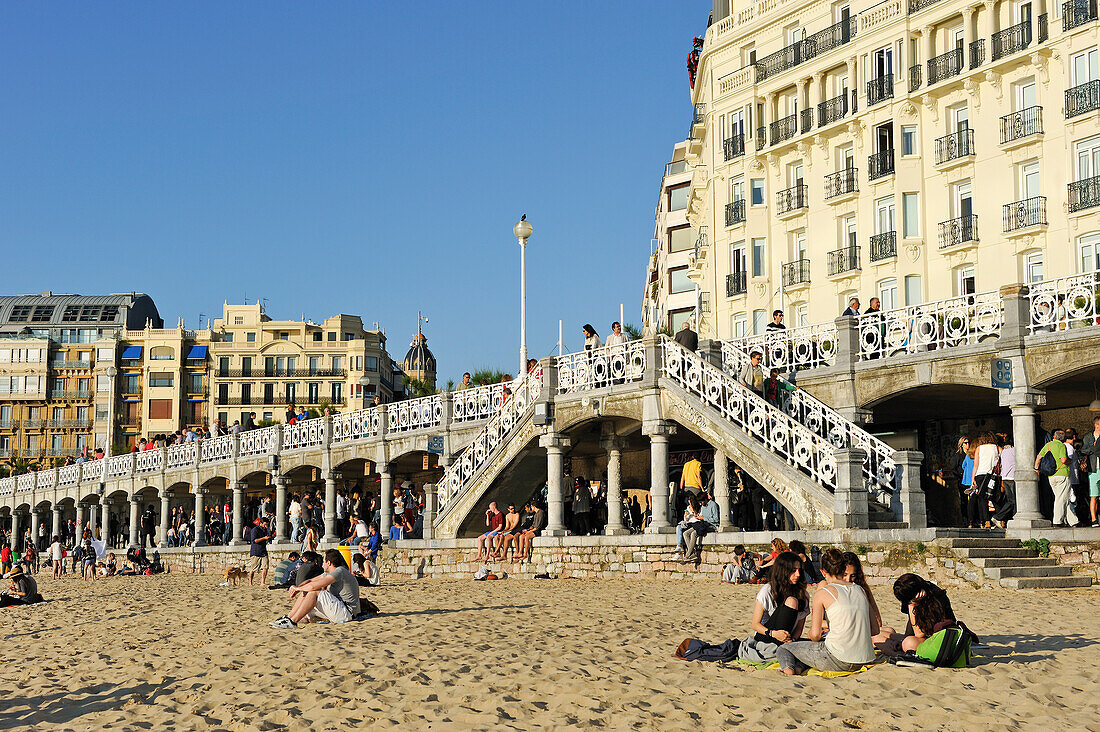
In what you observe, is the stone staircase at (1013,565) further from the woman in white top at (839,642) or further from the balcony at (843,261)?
the balcony at (843,261)

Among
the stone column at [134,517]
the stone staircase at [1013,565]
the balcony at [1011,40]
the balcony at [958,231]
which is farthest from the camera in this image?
the stone column at [134,517]

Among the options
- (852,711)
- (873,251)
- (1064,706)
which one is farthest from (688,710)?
(873,251)

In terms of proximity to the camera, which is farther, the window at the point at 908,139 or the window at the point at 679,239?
the window at the point at 679,239

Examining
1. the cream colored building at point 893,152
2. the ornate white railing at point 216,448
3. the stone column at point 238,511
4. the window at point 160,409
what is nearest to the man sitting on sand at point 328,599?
the stone column at point 238,511

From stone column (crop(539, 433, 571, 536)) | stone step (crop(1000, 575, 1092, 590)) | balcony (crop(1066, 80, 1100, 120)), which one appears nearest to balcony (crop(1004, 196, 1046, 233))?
balcony (crop(1066, 80, 1100, 120))

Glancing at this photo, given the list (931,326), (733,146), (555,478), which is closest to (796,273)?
(733,146)

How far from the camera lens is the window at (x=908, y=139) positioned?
3875cm

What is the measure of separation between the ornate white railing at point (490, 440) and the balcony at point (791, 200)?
18.2 metres

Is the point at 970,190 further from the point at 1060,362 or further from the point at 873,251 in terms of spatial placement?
the point at 1060,362

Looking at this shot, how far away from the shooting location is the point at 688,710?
916 cm

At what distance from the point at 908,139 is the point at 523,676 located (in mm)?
32085

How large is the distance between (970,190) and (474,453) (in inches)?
745

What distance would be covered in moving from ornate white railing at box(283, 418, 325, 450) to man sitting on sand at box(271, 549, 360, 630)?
67.4 ft

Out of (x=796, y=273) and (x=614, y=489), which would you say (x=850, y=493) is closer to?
(x=614, y=489)
